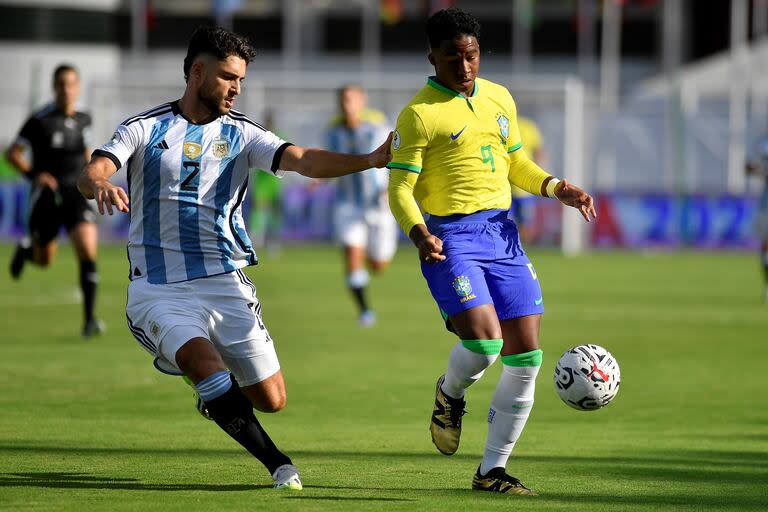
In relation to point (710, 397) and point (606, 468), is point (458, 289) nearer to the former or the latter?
point (606, 468)

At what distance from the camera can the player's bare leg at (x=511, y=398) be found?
678 cm

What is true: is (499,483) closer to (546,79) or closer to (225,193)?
(225,193)

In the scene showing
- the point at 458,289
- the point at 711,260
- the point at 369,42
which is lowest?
the point at 711,260

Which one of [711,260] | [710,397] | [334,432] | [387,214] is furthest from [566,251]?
[334,432]

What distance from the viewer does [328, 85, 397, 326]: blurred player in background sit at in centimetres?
1570

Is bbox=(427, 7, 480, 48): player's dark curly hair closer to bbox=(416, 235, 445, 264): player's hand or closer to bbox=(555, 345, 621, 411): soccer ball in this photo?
bbox=(416, 235, 445, 264): player's hand

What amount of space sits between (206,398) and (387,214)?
32.2ft

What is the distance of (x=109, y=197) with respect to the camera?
623cm

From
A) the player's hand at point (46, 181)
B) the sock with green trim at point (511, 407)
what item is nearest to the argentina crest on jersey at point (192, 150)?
the sock with green trim at point (511, 407)

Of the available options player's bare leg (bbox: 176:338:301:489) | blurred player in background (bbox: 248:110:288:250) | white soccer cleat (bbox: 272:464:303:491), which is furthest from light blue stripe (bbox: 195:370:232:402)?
blurred player in background (bbox: 248:110:288:250)

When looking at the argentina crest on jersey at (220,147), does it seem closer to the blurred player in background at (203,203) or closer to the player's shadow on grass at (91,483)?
the blurred player in background at (203,203)

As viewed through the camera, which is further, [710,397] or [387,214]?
[387,214]

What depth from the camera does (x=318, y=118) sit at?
31.6 m

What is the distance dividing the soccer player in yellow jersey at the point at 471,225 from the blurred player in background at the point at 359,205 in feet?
27.8
